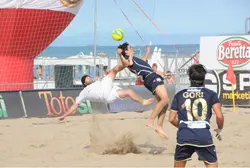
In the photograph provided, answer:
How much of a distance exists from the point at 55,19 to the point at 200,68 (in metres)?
10.5

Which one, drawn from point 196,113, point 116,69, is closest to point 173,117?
point 196,113

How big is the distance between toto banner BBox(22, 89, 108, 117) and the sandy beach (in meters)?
1.39

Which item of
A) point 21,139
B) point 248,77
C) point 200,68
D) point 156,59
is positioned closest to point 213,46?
point 248,77

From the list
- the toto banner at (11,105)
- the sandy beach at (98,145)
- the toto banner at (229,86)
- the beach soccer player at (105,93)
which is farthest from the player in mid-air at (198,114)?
the toto banner at (229,86)

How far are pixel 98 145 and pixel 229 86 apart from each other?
7.73 metres

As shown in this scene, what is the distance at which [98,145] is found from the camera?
26.2 ft

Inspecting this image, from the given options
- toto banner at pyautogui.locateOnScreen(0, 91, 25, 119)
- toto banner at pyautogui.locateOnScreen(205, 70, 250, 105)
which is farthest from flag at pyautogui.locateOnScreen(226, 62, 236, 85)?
toto banner at pyautogui.locateOnScreen(0, 91, 25, 119)

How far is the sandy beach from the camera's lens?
6.99 m

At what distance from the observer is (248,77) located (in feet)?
48.4

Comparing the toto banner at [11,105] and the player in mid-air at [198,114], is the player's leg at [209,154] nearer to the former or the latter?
the player in mid-air at [198,114]

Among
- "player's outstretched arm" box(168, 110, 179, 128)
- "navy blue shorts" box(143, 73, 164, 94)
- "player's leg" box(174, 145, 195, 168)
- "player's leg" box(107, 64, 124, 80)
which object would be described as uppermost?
"player's leg" box(107, 64, 124, 80)

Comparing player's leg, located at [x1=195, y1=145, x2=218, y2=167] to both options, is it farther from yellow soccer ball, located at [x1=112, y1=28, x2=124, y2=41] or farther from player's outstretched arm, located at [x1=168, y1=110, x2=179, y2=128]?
yellow soccer ball, located at [x1=112, y1=28, x2=124, y2=41]

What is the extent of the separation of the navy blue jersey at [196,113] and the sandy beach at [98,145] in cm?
217

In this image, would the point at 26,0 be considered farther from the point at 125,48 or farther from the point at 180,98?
the point at 180,98
